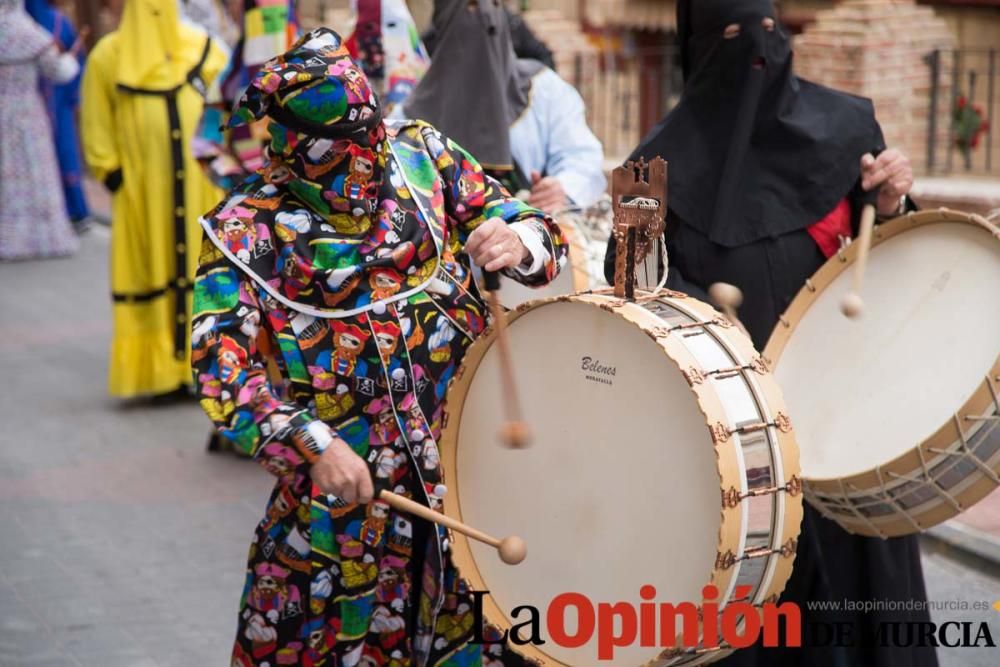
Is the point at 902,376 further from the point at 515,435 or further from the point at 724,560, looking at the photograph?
the point at 515,435

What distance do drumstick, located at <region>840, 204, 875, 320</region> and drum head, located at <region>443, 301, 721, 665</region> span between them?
2.08 ft

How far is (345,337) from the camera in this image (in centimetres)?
310

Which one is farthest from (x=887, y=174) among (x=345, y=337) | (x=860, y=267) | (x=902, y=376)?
(x=345, y=337)

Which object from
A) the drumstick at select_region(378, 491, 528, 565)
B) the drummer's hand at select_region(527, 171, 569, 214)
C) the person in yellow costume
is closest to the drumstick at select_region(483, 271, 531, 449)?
the drumstick at select_region(378, 491, 528, 565)

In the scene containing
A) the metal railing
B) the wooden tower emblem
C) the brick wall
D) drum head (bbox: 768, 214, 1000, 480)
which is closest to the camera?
the wooden tower emblem

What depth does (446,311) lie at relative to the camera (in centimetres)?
320

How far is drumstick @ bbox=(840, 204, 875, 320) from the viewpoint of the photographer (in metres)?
3.20

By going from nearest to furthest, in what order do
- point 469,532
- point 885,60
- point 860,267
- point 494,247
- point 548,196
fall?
point 469,532 → point 494,247 → point 860,267 → point 548,196 → point 885,60

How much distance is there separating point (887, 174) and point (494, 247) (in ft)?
3.89

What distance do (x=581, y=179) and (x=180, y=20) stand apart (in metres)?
3.27

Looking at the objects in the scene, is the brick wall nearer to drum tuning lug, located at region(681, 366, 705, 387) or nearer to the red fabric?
the red fabric

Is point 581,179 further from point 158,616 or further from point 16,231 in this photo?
point 16,231

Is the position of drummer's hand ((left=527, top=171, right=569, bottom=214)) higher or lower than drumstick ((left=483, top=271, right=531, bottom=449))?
lower

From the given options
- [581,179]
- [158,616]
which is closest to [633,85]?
[581,179]
